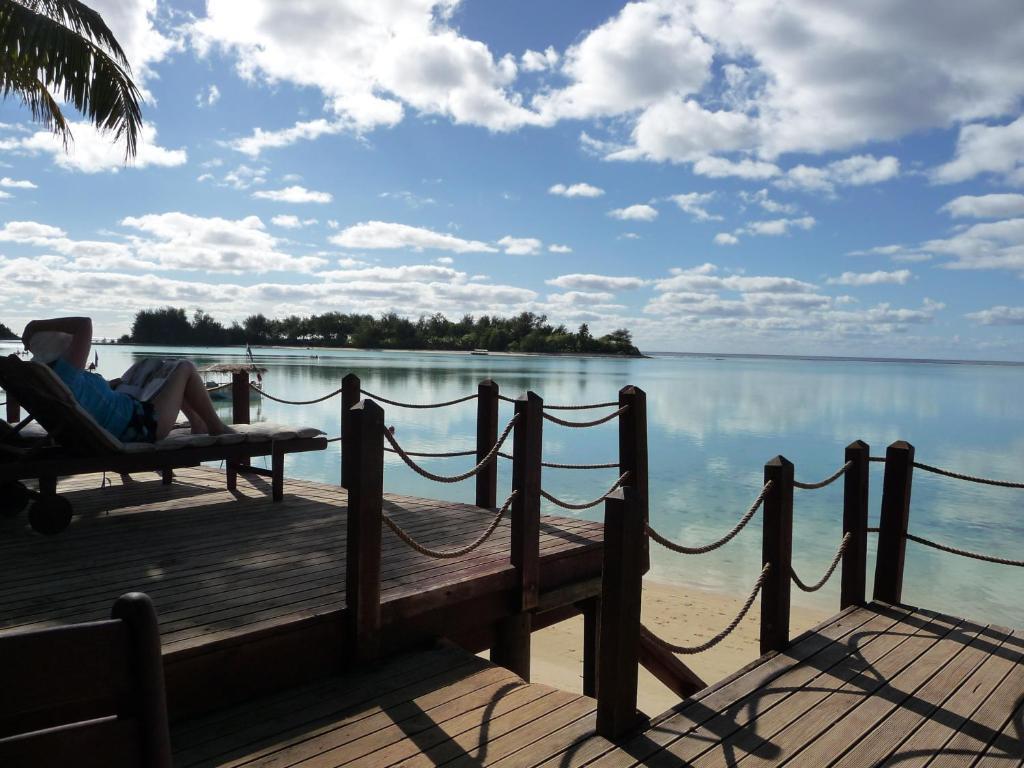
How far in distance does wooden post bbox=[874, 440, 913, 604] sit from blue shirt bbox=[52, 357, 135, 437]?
5402 mm

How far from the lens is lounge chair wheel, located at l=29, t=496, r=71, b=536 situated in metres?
4.61

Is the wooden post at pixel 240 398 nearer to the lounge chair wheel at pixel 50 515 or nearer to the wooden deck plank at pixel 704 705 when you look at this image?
the lounge chair wheel at pixel 50 515

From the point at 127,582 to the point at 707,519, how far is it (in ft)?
43.8

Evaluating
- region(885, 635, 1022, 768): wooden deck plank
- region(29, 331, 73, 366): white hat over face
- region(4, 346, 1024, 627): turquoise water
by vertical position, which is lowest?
region(4, 346, 1024, 627): turquoise water

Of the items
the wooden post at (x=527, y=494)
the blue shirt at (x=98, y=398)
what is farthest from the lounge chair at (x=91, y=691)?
the blue shirt at (x=98, y=398)

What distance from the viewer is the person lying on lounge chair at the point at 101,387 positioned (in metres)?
4.86

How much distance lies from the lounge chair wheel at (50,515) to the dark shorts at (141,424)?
65cm

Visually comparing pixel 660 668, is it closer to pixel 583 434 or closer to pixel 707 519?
pixel 707 519

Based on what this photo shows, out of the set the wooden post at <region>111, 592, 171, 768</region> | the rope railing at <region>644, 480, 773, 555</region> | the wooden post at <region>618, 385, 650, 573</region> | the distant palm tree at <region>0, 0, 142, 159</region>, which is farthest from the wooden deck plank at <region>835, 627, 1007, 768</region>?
the distant palm tree at <region>0, 0, 142, 159</region>

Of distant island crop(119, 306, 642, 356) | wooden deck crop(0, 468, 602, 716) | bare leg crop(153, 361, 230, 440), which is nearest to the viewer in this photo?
wooden deck crop(0, 468, 602, 716)

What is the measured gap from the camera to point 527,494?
13.6 feet

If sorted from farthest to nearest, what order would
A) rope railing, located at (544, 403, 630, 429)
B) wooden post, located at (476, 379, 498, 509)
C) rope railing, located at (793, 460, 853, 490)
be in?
wooden post, located at (476, 379, 498, 509), rope railing, located at (544, 403, 630, 429), rope railing, located at (793, 460, 853, 490)

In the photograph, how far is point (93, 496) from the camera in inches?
237

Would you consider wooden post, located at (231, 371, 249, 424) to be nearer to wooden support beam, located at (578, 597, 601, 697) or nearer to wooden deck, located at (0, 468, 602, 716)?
wooden deck, located at (0, 468, 602, 716)
